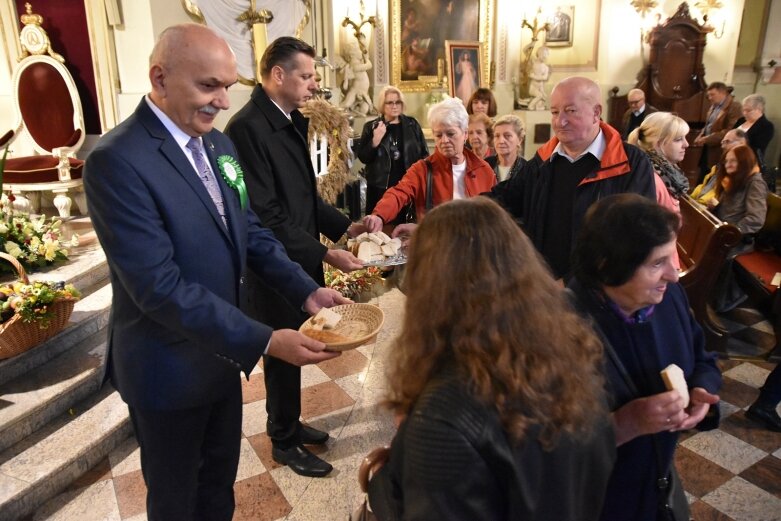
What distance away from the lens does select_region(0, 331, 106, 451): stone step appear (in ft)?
8.99

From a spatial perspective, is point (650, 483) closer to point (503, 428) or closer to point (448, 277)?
point (503, 428)

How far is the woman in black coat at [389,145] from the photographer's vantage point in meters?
5.36

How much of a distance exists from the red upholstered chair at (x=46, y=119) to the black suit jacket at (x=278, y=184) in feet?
12.9

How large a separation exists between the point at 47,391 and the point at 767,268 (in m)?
4.95

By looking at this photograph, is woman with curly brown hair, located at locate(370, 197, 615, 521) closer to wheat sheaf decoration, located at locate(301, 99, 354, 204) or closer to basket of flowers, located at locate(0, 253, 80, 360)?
basket of flowers, located at locate(0, 253, 80, 360)

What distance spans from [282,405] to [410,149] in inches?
132

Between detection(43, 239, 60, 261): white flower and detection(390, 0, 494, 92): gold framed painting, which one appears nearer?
detection(43, 239, 60, 261): white flower

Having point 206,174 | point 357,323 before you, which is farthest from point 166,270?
point 357,323

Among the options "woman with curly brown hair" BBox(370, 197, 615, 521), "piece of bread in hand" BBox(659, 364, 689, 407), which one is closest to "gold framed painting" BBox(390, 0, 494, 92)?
"piece of bread in hand" BBox(659, 364, 689, 407)

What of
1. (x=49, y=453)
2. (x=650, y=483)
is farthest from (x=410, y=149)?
(x=650, y=483)

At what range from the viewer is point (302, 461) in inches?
106

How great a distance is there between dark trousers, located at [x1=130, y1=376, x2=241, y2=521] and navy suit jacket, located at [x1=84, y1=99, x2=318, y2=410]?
3.1 inches

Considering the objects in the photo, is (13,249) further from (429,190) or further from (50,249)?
(429,190)

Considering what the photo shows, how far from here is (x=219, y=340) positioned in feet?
5.10
